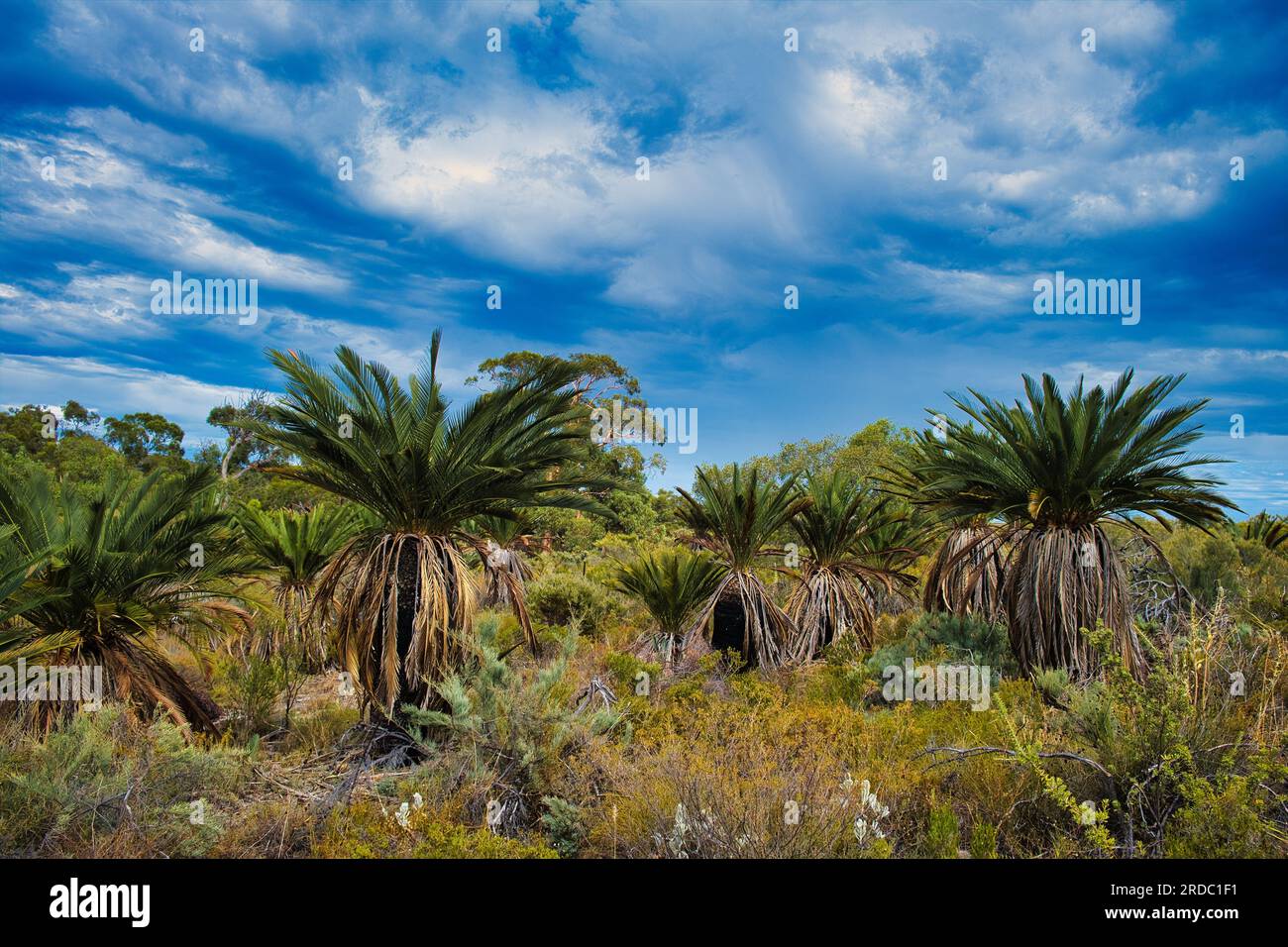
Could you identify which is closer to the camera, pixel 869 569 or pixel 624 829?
pixel 624 829

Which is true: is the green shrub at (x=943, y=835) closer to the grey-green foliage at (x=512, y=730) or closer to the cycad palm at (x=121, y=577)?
the grey-green foliage at (x=512, y=730)

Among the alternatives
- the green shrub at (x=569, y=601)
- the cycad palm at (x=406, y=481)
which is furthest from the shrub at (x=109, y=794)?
the green shrub at (x=569, y=601)

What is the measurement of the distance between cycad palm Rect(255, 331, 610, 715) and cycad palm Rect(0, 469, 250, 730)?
1269 millimetres

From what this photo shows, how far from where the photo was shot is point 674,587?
1159cm

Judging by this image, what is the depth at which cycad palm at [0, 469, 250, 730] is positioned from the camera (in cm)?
613

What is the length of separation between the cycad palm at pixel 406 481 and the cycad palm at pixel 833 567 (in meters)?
4.99

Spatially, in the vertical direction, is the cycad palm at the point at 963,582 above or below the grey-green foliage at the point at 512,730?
above

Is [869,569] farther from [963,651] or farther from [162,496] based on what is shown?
[162,496]

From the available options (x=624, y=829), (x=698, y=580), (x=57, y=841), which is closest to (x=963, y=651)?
(x=698, y=580)

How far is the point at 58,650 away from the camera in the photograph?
6332mm

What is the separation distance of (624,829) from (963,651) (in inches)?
258

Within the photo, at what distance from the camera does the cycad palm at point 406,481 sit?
22.3 ft

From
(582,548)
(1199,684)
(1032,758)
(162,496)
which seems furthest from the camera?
(582,548)

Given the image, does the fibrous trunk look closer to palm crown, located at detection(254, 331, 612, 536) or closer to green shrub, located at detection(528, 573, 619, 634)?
palm crown, located at detection(254, 331, 612, 536)
